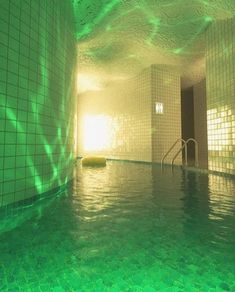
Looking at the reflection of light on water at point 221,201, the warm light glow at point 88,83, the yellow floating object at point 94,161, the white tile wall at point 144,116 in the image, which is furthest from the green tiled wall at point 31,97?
the warm light glow at point 88,83

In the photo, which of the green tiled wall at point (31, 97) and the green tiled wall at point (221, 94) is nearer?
the green tiled wall at point (31, 97)

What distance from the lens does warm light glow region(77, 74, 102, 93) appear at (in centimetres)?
853

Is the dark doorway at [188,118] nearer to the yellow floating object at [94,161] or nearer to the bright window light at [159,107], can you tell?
the bright window light at [159,107]

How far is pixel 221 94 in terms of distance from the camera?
4.70 metres

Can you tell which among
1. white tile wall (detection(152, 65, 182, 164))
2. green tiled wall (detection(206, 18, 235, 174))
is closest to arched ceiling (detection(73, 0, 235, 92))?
green tiled wall (detection(206, 18, 235, 174))

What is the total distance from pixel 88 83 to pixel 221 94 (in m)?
6.13

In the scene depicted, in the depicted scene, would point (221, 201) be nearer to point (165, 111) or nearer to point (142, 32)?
point (142, 32)

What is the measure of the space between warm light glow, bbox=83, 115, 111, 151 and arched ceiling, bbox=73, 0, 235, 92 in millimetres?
3178

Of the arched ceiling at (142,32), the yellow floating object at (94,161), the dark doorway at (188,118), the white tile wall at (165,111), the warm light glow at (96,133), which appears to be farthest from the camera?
the dark doorway at (188,118)

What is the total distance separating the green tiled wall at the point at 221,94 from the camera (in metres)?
4.36

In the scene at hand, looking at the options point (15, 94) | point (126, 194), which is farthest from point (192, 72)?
point (15, 94)

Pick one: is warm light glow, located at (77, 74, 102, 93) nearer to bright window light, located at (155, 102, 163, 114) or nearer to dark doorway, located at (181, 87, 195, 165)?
bright window light, located at (155, 102, 163, 114)

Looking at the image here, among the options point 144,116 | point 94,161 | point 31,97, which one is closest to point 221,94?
point 144,116

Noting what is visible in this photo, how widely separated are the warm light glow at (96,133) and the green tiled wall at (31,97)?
6700mm
